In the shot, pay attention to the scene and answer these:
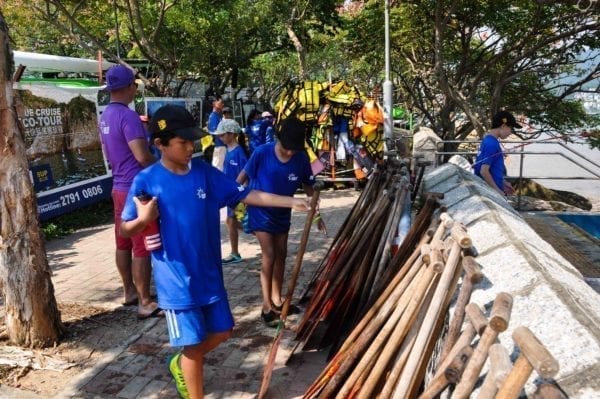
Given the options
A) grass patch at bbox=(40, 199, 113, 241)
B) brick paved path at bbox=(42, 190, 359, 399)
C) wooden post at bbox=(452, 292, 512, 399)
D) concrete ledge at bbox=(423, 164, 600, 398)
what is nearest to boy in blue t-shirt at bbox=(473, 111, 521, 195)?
concrete ledge at bbox=(423, 164, 600, 398)

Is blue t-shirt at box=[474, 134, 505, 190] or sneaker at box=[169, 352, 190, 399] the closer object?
sneaker at box=[169, 352, 190, 399]

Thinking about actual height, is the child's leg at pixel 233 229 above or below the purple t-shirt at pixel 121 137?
below

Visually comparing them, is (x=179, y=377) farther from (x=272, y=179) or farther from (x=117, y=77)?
(x=117, y=77)

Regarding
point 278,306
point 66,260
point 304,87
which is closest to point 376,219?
point 278,306

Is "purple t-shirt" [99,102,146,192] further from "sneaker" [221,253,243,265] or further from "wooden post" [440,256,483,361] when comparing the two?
"wooden post" [440,256,483,361]

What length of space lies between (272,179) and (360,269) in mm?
1043

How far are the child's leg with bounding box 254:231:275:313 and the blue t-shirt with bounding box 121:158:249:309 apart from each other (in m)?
1.49

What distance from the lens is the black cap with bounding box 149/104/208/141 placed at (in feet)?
9.03

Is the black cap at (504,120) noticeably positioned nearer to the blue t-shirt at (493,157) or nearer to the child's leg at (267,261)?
the blue t-shirt at (493,157)

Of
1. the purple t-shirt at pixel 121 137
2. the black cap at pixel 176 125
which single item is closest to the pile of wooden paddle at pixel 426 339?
the black cap at pixel 176 125

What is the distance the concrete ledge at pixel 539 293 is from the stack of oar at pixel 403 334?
9.4 inches

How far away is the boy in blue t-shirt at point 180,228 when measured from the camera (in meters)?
2.77

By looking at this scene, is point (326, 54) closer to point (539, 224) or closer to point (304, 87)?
point (304, 87)

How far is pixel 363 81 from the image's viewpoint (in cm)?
3219
